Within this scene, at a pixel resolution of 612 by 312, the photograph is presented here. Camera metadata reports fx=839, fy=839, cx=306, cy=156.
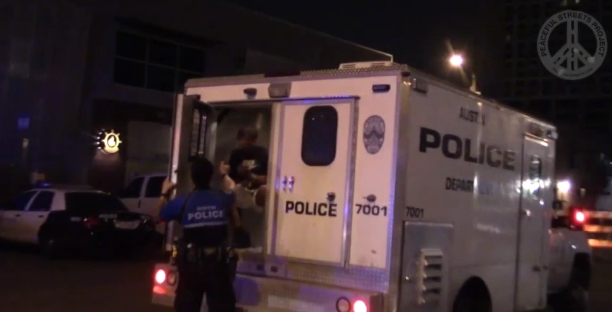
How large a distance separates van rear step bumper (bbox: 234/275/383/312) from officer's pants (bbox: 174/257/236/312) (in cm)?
50

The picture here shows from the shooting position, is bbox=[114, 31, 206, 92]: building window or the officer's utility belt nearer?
the officer's utility belt

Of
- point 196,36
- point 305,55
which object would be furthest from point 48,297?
point 305,55

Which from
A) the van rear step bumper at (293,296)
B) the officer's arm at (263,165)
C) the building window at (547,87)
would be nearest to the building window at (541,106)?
the building window at (547,87)

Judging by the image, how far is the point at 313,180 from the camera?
7.12 m

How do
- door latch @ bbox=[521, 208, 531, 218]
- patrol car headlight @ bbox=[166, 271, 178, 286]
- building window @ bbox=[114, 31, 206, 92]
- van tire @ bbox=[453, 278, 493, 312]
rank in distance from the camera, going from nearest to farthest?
patrol car headlight @ bbox=[166, 271, 178, 286]
van tire @ bbox=[453, 278, 493, 312]
door latch @ bbox=[521, 208, 531, 218]
building window @ bbox=[114, 31, 206, 92]

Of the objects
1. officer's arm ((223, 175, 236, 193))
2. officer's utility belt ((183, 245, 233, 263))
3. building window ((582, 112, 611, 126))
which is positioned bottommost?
officer's utility belt ((183, 245, 233, 263))

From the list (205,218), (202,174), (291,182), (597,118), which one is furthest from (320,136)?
(597,118)

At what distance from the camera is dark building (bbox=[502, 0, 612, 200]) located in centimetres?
5712

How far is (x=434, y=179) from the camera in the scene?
7.03 metres

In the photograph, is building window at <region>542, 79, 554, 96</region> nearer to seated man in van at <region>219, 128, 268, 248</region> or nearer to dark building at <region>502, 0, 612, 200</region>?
dark building at <region>502, 0, 612, 200</region>

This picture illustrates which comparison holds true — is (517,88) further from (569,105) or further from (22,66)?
(22,66)

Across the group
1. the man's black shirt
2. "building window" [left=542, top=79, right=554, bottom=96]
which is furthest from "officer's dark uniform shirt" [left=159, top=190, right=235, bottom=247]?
"building window" [left=542, top=79, right=554, bottom=96]

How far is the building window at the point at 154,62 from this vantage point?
98.6 feet

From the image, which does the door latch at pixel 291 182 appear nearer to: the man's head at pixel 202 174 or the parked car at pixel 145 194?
the man's head at pixel 202 174
